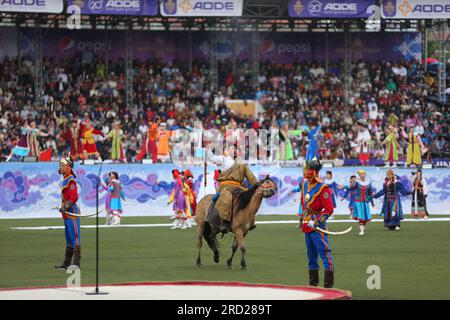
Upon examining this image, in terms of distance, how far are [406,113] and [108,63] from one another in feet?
49.5

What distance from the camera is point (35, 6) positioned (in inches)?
1778

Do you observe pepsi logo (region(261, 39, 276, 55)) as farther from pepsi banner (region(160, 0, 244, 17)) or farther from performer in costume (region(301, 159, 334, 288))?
performer in costume (region(301, 159, 334, 288))

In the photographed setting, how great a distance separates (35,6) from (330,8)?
1381 cm

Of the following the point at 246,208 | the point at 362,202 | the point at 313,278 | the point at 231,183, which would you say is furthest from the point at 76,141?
the point at 313,278

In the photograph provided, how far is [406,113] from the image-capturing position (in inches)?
2000

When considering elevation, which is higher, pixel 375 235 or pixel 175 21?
pixel 175 21

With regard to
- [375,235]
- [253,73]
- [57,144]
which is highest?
[253,73]

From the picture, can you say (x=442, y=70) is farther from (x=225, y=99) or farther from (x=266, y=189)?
(x=266, y=189)

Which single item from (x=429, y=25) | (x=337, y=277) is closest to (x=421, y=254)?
(x=337, y=277)

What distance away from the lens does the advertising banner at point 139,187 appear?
3962 centimetres

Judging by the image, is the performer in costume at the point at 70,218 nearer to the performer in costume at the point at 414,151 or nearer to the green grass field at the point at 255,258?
the green grass field at the point at 255,258

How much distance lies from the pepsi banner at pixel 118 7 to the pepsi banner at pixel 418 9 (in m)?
11.1

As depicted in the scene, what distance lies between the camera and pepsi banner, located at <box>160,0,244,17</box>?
155 ft
